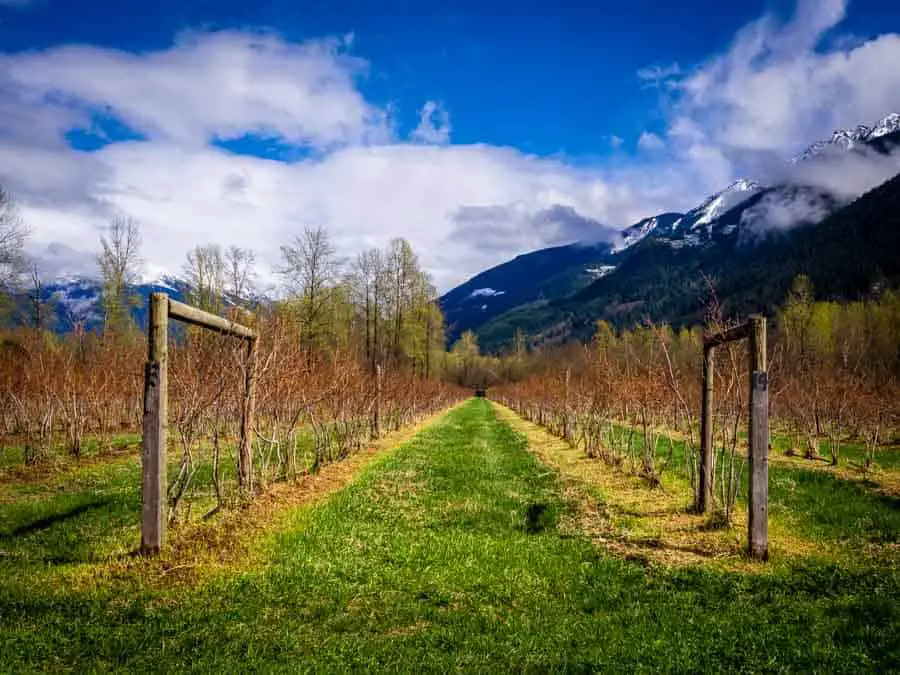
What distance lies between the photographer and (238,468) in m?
11.5

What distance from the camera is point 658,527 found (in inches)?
393

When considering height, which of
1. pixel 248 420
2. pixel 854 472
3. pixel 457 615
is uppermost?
pixel 248 420

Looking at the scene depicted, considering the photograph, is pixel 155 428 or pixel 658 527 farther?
pixel 658 527

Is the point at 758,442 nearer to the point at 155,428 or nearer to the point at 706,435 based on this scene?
the point at 706,435

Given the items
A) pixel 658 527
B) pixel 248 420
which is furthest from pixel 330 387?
pixel 658 527

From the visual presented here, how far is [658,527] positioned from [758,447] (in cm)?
264

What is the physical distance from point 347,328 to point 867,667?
1670 inches

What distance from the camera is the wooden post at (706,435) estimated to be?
10586 mm

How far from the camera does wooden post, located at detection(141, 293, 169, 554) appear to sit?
24.7ft

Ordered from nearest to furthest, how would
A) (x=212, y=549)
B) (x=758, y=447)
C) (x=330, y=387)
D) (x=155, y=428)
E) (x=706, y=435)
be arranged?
(x=155, y=428) < (x=212, y=549) < (x=758, y=447) < (x=706, y=435) < (x=330, y=387)

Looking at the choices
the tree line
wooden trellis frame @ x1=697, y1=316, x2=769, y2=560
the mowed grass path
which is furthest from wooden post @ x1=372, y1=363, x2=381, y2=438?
wooden trellis frame @ x1=697, y1=316, x2=769, y2=560

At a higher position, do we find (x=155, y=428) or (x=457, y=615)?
(x=155, y=428)

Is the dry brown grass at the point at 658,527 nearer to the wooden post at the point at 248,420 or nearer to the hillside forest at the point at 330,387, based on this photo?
the hillside forest at the point at 330,387

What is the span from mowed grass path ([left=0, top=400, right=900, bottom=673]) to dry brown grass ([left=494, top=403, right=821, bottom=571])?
1.92ft
